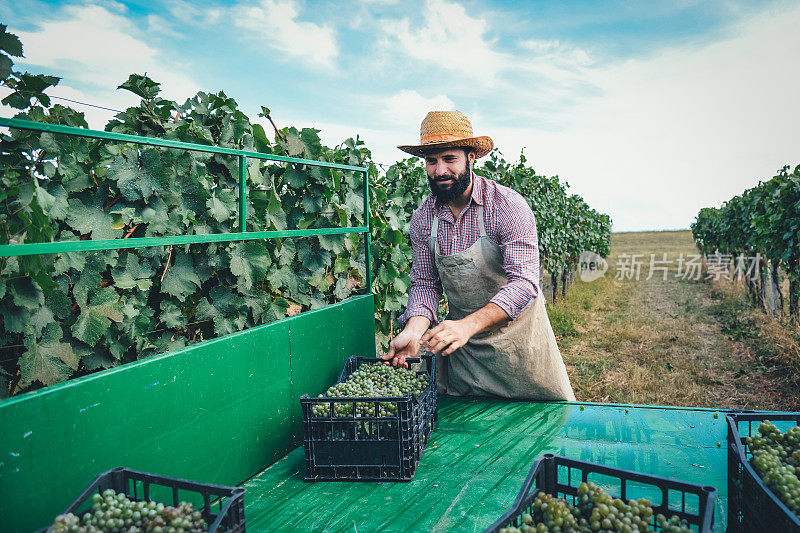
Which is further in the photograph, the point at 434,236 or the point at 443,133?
the point at 434,236

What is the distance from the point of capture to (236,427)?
236 centimetres

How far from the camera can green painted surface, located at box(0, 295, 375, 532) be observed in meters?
1.58

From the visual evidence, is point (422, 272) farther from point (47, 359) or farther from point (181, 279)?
point (47, 359)

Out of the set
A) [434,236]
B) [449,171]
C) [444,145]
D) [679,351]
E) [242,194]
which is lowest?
[679,351]

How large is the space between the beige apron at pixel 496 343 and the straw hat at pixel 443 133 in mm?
414

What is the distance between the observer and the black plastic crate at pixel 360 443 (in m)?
2.20

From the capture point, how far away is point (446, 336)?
8.38 feet

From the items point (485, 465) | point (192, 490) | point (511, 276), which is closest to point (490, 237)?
point (511, 276)

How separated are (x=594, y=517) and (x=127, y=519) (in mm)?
1147

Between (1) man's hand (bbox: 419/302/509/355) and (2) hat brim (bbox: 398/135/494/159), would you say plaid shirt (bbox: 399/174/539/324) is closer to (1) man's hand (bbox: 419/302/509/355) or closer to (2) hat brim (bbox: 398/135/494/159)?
(1) man's hand (bbox: 419/302/509/355)

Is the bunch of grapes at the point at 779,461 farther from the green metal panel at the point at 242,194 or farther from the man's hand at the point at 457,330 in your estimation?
the green metal panel at the point at 242,194

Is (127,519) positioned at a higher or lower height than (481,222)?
lower

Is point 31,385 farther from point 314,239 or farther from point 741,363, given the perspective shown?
point 741,363

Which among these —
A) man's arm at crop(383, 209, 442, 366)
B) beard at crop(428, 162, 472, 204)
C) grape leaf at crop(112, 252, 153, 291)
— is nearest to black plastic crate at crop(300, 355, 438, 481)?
man's arm at crop(383, 209, 442, 366)
